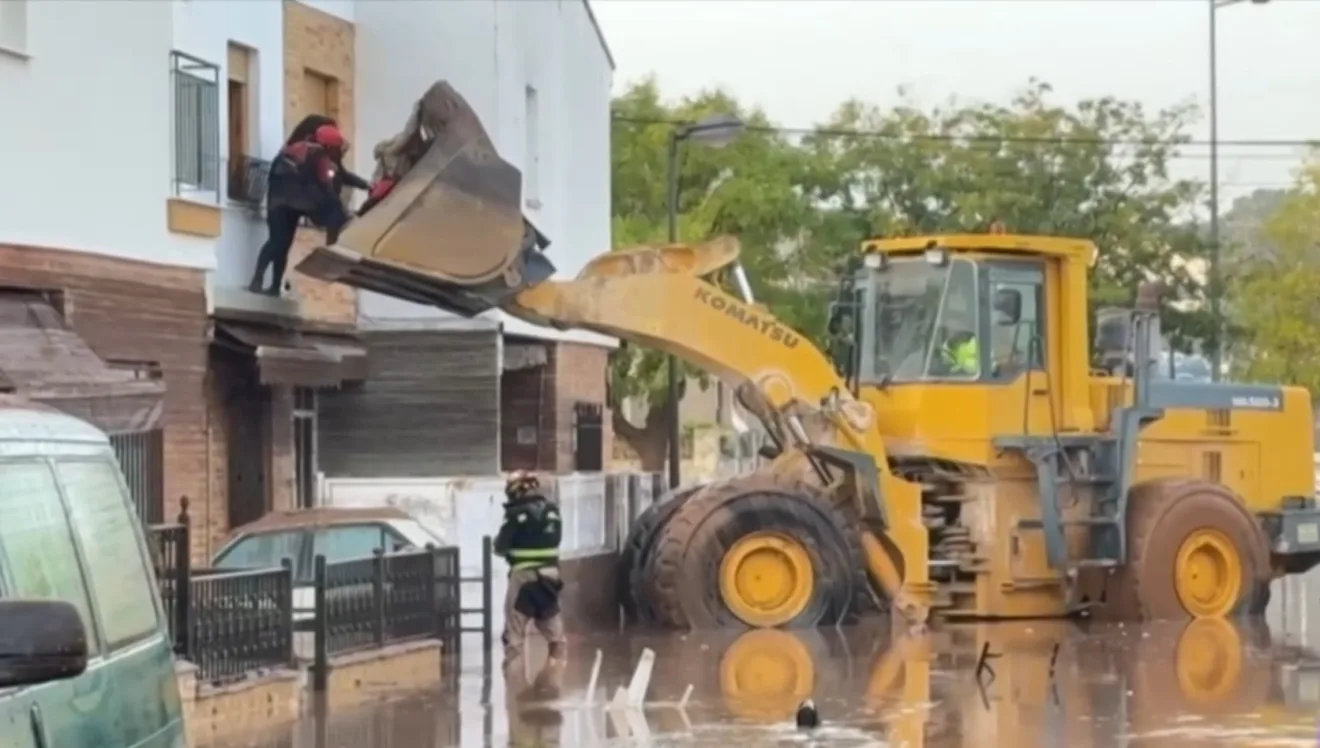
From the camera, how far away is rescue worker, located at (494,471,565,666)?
76.1 ft

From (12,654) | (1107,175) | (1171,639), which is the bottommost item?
(1171,639)

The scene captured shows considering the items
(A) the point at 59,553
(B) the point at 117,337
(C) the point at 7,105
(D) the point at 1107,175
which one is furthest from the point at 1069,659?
(D) the point at 1107,175

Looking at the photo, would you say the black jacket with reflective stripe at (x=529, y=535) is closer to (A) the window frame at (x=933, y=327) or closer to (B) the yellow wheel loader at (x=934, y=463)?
(B) the yellow wheel loader at (x=934, y=463)

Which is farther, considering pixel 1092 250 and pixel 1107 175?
pixel 1107 175

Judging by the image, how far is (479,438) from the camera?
28203 mm

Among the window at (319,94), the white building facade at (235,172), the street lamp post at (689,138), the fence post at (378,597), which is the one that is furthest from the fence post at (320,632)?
the street lamp post at (689,138)

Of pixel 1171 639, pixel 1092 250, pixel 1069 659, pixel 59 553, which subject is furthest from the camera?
pixel 1092 250

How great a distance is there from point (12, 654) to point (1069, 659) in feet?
61.4

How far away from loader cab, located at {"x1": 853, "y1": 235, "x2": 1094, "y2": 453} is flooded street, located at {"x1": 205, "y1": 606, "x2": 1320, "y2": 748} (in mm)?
2261

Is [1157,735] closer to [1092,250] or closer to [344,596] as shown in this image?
[344,596]

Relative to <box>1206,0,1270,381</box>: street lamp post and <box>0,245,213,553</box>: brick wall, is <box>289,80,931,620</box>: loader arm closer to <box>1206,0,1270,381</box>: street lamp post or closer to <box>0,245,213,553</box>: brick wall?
<box>0,245,213,553</box>: brick wall

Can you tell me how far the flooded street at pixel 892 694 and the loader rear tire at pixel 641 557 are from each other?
75 centimetres

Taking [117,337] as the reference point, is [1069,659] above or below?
below

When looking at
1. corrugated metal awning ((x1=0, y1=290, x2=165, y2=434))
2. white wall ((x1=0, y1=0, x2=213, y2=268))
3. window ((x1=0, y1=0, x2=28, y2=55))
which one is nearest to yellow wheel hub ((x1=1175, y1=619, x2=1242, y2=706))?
corrugated metal awning ((x1=0, y1=290, x2=165, y2=434))
